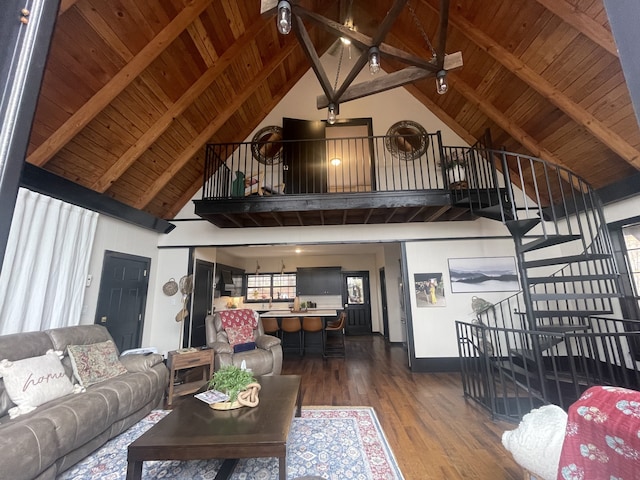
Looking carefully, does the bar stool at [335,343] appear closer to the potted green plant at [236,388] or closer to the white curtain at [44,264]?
the potted green plant at [236,388]

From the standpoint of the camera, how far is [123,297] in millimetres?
4371

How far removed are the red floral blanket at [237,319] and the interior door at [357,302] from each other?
188 inches

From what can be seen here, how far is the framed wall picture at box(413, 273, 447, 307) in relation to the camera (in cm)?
496

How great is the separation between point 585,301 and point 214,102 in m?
6.40

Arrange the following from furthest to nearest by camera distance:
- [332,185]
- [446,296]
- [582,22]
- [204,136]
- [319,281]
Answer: [319,281]
[332,185]
[446,296]
[204,136]
[582,22]

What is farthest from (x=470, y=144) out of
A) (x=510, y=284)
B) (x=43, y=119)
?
(x=43, y=119)

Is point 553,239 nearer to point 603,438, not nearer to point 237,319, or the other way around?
point 603,438

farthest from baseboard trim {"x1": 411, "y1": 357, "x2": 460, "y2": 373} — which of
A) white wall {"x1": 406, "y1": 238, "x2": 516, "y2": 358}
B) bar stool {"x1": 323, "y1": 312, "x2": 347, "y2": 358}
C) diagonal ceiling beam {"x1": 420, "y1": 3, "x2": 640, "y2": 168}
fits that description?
diagonal ceiling beam {"x1": 420, "y1": 3, "x2": 640, "y2": 168}

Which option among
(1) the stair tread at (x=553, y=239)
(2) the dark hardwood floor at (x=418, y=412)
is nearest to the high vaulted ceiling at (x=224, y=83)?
(1) the stair tread at (x=553, y=239)

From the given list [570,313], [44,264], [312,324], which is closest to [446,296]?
[570,313]

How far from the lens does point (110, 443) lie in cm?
257

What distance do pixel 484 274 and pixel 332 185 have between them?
3.61m

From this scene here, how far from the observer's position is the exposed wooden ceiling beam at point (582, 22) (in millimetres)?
2587

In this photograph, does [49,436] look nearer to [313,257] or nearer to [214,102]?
[214,102]
